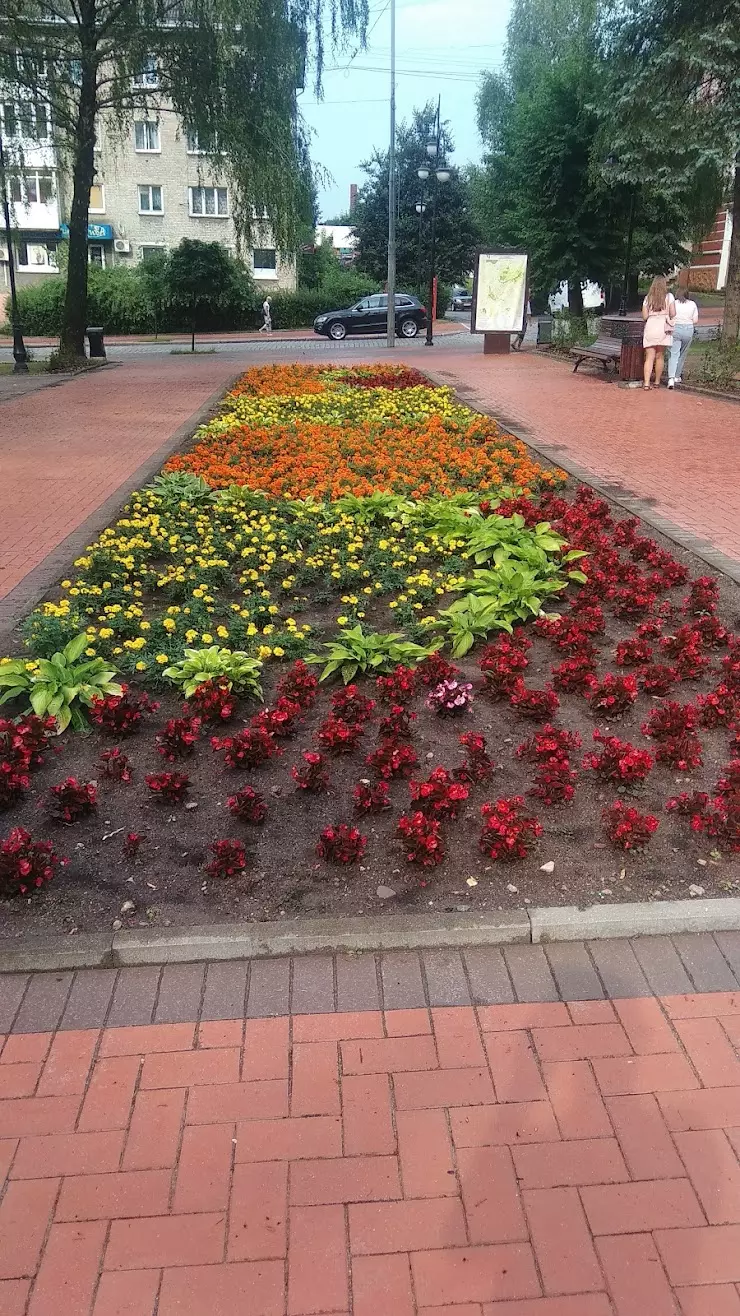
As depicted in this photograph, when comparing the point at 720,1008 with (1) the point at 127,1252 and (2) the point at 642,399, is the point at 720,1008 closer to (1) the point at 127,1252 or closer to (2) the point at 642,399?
(1) the point at 127,1252

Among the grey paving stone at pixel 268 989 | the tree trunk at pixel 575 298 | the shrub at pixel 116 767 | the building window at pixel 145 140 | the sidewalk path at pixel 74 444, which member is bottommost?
the grey paving stone at pixel 268 989

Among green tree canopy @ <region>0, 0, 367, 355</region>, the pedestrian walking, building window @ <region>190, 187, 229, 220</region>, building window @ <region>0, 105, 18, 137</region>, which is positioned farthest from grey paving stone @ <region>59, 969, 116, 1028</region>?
building window @ <region>190, 187, 229, 220</region>

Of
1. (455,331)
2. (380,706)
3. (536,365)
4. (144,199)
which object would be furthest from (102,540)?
(144,199)

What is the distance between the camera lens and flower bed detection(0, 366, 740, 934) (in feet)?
10.7

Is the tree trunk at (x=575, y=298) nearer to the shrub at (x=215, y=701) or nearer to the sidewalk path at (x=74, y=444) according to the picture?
the sidewalk path at (x=74, y=444)

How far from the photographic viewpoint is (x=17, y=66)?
20.2 metres

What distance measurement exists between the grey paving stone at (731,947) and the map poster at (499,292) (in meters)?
24.5

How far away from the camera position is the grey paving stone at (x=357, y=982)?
2.83m

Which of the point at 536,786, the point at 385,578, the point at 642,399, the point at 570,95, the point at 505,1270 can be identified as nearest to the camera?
the point at 505,1270

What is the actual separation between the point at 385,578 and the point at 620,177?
18318 millimetres

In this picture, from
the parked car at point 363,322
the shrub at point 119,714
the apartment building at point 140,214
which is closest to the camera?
the shrub at point 119,714

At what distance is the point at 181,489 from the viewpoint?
8.25 meters

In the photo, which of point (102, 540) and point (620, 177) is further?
point (620, 177)

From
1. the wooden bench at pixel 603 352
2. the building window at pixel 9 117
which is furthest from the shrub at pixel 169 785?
the building window at pixel 9 117
